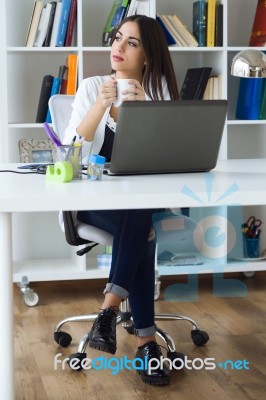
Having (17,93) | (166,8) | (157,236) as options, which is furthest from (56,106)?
(166,8)

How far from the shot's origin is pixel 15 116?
421 centimetres

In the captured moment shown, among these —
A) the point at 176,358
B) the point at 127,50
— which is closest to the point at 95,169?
the point at 127,50

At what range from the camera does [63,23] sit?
3.92 m

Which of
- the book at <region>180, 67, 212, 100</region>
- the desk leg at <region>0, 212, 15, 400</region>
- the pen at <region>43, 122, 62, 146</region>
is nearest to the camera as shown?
the desk leg at <region>0, 212, 15, 400</region>

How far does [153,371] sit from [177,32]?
1973 millimetres

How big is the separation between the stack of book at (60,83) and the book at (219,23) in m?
0.74

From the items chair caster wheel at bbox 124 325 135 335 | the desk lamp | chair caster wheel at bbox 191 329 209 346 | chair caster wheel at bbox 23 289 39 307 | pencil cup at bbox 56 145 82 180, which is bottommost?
chair caster wheel at bbox 23 289 39 307

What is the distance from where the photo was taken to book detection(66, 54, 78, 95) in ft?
13.0

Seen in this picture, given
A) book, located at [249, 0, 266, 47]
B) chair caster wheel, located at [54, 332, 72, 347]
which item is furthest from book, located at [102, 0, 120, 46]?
chair caster wheel, located at [54, 332, 72, 347]

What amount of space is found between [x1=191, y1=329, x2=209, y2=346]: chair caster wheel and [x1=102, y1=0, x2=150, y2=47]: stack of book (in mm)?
1608

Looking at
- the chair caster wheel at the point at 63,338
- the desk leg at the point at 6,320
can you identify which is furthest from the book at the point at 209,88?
the desk leg at the point at 6,320

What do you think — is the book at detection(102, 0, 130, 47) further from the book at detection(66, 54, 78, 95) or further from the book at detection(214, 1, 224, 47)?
the book at detection(214, 1, 224, 47)

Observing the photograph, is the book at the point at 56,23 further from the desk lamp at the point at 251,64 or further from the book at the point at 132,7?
the desk lamp at the point at 251,64

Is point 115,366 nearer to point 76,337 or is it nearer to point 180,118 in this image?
point 76,337
